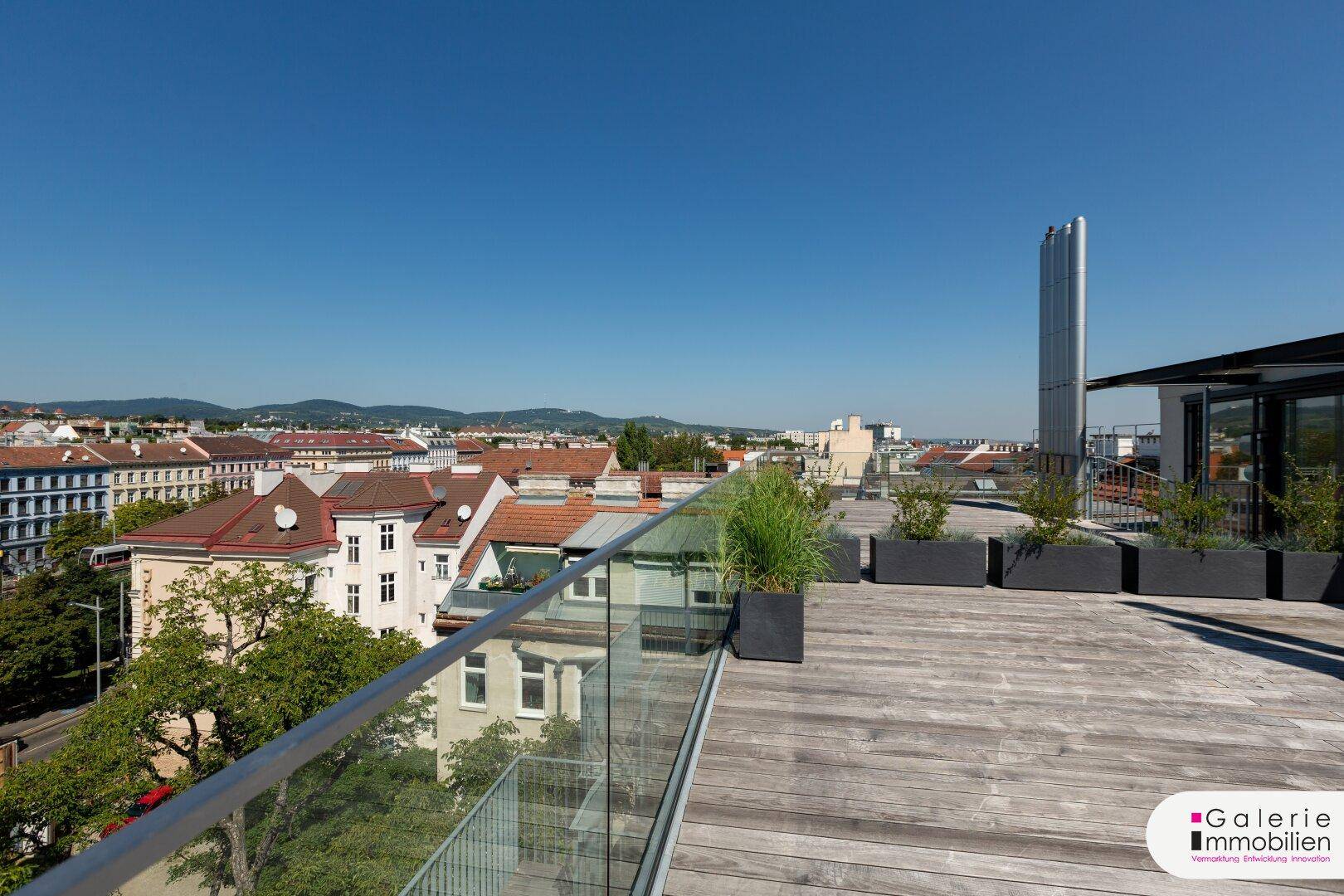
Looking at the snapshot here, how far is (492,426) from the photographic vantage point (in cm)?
17112

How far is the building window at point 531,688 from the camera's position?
109cm

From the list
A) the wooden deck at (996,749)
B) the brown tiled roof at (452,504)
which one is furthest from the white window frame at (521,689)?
the brown tiled roof at (452,504)

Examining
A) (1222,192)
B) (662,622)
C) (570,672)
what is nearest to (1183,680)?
(662,622)

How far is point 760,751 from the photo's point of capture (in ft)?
9.09

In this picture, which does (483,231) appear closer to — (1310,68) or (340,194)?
(340,194)

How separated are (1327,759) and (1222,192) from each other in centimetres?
1416

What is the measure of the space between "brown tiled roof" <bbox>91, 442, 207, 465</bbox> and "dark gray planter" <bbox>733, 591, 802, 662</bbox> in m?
75.0

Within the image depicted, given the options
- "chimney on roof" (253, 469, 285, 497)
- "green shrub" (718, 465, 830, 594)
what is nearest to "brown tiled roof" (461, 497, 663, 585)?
"chimney on roof" (253, 469, 285, 497)

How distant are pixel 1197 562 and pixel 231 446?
91.3 metres

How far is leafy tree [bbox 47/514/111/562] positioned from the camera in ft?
156

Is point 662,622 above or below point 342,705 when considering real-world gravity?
below

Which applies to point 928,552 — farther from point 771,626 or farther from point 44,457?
point 44,457

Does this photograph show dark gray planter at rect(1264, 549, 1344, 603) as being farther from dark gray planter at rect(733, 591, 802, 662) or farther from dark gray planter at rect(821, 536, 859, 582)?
dark gray planter at rect(733, 591, 802, 662)

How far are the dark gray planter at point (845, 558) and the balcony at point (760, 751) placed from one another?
790mm
